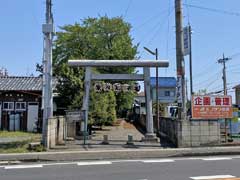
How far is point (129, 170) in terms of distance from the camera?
10.5m

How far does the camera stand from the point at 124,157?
13898mm

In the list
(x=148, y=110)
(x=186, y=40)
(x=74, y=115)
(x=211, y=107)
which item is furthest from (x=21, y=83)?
(x=211, y=107)

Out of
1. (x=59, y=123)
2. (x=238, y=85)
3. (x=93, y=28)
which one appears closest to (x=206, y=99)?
(x=59, y=123)

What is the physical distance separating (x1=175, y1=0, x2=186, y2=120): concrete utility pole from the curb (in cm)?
295

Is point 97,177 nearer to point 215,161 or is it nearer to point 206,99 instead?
point 215,161

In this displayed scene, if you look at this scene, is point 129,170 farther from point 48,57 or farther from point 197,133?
point 48,57

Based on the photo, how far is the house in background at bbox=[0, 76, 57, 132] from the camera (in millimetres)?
28656

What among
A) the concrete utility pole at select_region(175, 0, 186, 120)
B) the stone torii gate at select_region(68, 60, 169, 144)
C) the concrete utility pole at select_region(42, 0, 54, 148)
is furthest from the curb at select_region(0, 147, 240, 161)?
the stone torii gate at select_region(68, 60, 169, 144)

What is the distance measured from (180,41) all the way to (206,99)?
3128 mm

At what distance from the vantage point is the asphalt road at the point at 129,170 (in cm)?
933

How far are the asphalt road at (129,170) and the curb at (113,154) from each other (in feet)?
3.67

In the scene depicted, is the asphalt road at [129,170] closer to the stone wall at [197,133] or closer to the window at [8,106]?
the stone wall at [197,133]

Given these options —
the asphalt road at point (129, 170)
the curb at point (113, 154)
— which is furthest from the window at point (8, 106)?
the asphalt road at point (129, 170)

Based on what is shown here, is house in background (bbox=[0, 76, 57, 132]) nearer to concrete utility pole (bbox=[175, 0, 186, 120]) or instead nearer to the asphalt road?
concrete utility pole (bbox=[175, 0, 186, 120])
